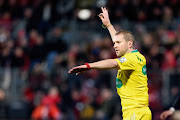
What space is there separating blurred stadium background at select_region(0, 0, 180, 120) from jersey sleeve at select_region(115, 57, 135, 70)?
6663 millimetres

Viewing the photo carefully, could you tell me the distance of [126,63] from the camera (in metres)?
5.99

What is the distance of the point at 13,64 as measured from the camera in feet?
48.2

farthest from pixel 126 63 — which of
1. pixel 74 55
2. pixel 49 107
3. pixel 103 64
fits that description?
pixel 74 55

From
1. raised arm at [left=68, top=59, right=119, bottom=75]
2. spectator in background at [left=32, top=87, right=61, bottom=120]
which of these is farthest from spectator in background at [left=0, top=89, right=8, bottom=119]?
raised arm at [left=68, top=59, right=119, bottom=75]

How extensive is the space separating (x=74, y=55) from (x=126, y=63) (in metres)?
8.70

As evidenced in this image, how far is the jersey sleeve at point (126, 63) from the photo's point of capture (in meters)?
5.88

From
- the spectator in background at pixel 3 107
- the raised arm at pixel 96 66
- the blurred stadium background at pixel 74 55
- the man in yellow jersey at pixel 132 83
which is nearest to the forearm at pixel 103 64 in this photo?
the raised arm at pixel 96 66

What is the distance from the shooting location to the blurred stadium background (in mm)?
13422

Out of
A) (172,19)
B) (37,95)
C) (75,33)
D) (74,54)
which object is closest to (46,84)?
(37,95)

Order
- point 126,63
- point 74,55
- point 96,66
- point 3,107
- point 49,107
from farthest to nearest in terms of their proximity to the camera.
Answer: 1. point 74,55
2. point 3,107
3. point 49,107
4. point 126,63
5. point 96,66

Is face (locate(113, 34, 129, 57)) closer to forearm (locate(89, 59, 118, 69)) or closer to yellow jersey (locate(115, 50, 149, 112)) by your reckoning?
yellow jersey (locate(115, 50, 149, 112))

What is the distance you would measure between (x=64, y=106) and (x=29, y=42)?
316 centimetres

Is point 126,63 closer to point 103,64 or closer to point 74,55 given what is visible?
point 103,64

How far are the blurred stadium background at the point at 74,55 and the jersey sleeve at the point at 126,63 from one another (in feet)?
21.9
